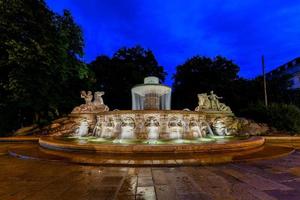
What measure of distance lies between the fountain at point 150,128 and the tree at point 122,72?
1774cm

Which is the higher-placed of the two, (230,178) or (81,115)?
(81,115)

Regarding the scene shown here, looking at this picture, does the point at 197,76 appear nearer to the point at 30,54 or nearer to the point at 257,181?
the point at 30,54

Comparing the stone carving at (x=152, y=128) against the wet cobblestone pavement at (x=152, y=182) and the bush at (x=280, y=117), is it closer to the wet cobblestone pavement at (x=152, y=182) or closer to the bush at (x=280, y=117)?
the wet cobblestone pavement at (x=152, y=182)

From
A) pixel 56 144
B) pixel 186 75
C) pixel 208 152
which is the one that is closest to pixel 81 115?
pixel 56 144

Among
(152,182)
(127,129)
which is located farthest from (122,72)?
(152,182)

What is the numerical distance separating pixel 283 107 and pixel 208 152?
13.4 m

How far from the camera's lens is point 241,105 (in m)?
29.3

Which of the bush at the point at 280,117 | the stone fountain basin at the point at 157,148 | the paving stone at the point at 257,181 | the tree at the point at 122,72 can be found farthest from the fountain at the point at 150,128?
the tree at the point at 122,72

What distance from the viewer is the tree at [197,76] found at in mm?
36062

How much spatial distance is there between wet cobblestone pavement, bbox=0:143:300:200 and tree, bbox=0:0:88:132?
10065mm

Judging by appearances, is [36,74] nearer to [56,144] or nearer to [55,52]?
[55,52]

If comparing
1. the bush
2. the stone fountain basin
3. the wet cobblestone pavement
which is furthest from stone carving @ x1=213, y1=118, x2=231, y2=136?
the wet cobblestone pavement

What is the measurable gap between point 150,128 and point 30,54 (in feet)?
31.1

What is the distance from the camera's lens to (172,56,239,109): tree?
36062 mm
